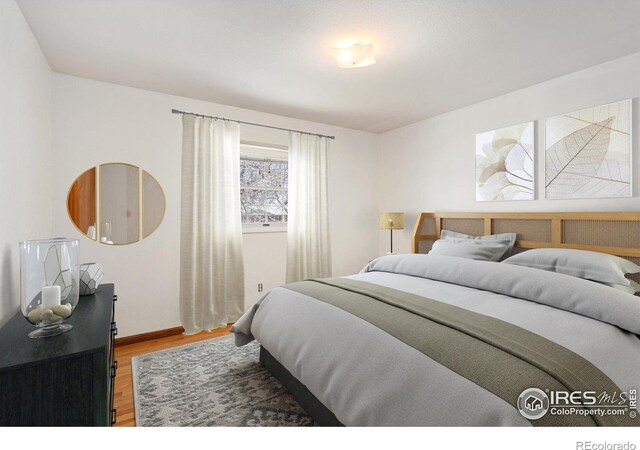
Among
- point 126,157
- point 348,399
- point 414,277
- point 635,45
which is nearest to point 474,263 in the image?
point 414,277

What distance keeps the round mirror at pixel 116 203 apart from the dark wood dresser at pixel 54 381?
1788mm

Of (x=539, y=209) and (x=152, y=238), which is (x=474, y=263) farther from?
(x=152, y=238)

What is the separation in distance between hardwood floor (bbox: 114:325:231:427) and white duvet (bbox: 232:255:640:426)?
819 millimetres

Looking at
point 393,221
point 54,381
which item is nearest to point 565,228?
point 393,221

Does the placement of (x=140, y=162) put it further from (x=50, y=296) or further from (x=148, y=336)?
(x=50, y=296)

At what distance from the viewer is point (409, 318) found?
161 cm

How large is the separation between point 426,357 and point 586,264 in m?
1.74

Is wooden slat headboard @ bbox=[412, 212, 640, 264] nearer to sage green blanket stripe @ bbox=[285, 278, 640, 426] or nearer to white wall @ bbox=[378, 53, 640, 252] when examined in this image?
white wall @ bbox=[378, 53, 640, 252]

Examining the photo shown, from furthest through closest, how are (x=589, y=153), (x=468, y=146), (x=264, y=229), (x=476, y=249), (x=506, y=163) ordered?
(x=264, y=229), (x=468, y=146), (x=506, y=163), (x=476, y=249), (x=589, y=153)

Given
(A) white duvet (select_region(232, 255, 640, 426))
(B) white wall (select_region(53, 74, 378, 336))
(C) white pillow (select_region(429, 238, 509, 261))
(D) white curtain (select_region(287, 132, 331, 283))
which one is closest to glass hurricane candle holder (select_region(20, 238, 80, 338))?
(A) white duvet (select_region(232, 255, 640, 426))

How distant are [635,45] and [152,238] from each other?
425 cm

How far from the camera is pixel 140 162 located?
3.03 meters

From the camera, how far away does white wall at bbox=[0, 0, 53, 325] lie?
1.63 m

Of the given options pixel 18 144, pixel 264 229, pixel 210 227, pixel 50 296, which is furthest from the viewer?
pixel 264 229
